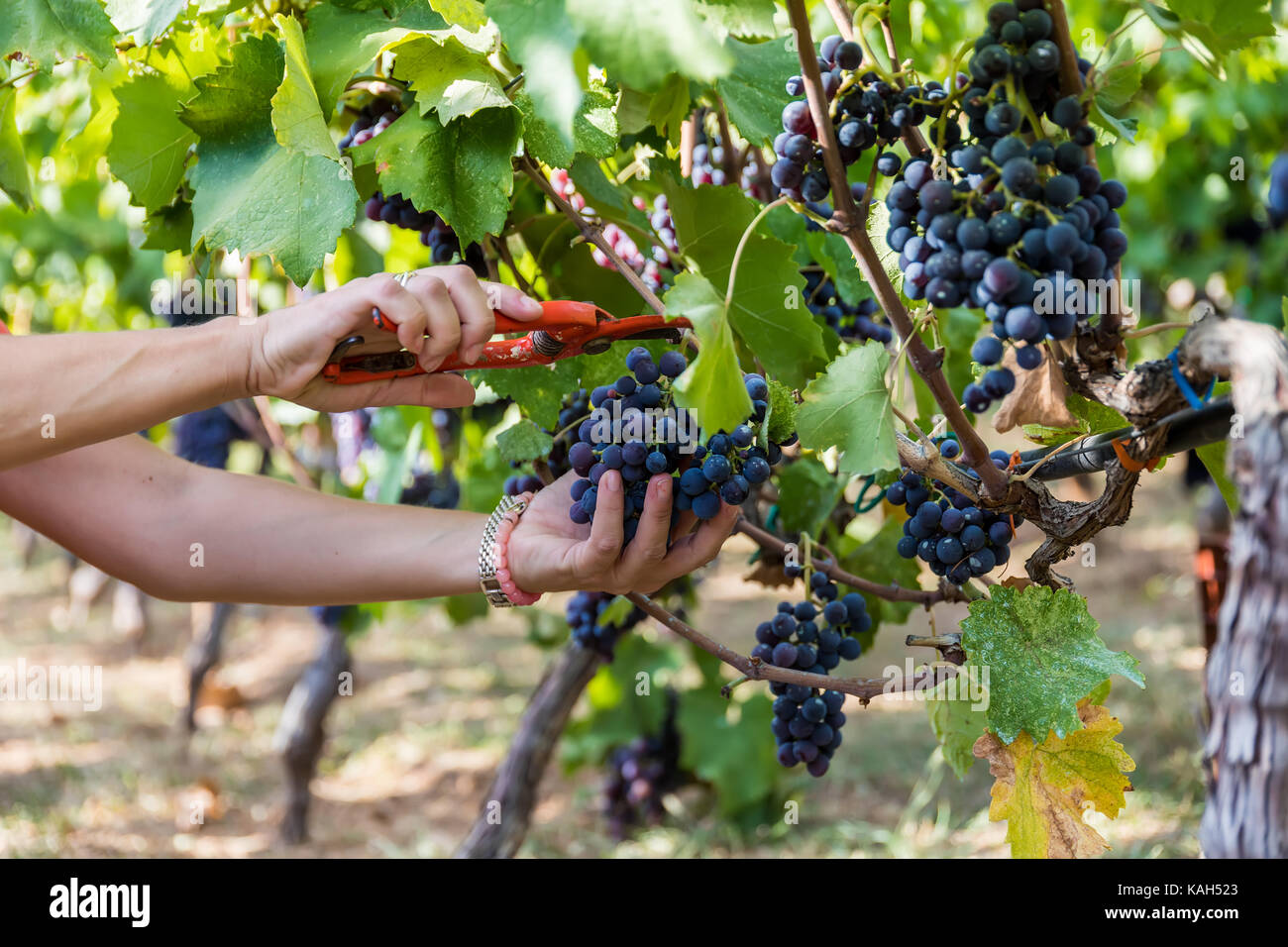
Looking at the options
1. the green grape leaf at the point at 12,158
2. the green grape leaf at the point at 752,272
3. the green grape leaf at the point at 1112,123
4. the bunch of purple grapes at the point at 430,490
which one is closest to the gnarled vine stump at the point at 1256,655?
the green grape leaf at the point at 1112,123

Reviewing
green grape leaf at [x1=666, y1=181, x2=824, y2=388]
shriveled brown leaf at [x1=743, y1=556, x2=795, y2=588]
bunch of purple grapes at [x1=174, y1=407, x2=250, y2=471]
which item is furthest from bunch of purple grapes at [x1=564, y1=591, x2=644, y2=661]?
bunch of purple grapes at [x1=174, y1=407, x2=250, y2=471]

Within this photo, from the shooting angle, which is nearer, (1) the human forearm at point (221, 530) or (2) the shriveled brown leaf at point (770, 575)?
(1) the human forearm at point (221, 530)

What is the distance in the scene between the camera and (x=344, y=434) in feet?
11.8

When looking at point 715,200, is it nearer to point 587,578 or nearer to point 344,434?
point 587,578

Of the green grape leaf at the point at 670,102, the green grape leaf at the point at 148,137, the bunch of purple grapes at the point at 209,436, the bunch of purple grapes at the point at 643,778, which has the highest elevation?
the bunch of purple grapes at the point at 209,436

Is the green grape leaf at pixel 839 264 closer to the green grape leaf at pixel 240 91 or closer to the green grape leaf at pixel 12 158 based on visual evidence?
the green grape leaf at pixel 240 91

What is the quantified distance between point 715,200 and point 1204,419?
2.42 ft

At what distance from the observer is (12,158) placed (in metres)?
1.71

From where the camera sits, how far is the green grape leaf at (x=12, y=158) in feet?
5.43

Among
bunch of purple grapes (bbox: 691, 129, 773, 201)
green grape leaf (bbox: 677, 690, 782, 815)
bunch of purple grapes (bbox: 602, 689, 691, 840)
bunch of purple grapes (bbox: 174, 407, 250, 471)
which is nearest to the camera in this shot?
bunch of purple grapes (bbox: 691, 129, 773, 201)

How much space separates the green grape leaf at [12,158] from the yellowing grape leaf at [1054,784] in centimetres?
164

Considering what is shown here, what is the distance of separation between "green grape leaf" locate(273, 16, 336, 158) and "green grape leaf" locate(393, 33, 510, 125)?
107mm

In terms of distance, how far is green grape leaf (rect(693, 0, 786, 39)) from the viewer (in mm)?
960

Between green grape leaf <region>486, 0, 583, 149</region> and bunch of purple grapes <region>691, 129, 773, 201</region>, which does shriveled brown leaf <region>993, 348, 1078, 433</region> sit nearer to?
green grape leaf <region>486, 0, 583, 149</region>
